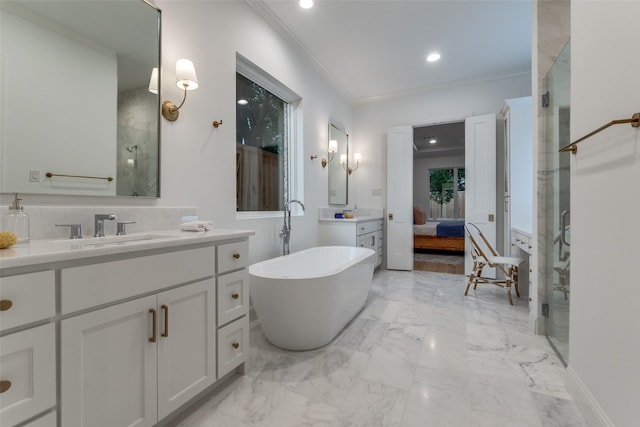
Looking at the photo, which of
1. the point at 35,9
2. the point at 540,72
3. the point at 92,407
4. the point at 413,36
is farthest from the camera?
the point at 413,36

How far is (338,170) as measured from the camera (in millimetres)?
4238

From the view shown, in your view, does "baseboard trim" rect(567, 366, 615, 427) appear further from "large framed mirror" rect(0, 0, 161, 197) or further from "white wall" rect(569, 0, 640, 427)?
"large framed mirror" rect(0, 0, 161, 197)

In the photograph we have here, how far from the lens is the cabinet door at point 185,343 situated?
1.15 metres

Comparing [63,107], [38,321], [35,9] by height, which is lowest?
[38,321]

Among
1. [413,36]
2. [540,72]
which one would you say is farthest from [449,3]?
[540,72]

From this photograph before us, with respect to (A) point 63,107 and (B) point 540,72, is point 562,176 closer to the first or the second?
(B) point 540,72

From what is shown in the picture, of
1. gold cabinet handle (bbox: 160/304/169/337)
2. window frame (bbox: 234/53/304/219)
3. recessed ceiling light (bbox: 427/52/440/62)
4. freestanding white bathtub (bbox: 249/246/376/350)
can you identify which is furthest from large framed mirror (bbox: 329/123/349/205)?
gold cabinet handle (bbox: 160/304/169/337)

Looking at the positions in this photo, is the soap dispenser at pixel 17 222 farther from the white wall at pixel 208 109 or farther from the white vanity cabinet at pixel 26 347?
the white vanity cabinet at pixel 26 347

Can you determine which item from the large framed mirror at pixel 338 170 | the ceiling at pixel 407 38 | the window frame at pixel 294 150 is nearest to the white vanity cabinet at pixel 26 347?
the window frame at pixel 294 150

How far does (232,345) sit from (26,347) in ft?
2.94

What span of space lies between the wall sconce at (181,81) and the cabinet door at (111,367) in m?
1.20

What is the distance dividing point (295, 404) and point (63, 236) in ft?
4.54

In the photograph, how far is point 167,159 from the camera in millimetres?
1752

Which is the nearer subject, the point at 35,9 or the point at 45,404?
the point at 45,404
